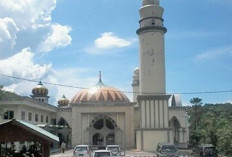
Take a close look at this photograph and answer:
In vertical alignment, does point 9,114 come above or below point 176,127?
above

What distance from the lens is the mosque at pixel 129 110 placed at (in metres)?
52.9

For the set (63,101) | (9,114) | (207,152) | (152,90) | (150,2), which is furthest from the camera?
(63,101)

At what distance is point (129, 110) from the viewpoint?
59656mm

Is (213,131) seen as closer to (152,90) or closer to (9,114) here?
(152,90)

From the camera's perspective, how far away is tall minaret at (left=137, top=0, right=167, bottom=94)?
5356 centimetres

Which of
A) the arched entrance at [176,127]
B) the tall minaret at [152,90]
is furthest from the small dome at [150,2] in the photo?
the arched entrance at [176,127]

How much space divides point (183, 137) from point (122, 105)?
11946mm

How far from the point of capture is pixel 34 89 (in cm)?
7112

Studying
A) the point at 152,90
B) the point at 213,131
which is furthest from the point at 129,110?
the point at 213,131

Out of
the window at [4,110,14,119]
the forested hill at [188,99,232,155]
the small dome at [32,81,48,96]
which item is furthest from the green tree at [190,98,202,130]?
the window at [4,110,14,119]

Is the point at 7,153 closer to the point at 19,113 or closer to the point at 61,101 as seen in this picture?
the point at 19,113

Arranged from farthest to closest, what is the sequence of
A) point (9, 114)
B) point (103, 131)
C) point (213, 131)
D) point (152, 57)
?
point (103, 131) → point (152, 57) → point (213, 131) → point (9, 114)

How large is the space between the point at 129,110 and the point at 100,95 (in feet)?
19.5

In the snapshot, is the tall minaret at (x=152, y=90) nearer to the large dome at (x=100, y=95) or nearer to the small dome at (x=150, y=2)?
the small dome at (x=150, y=2)
